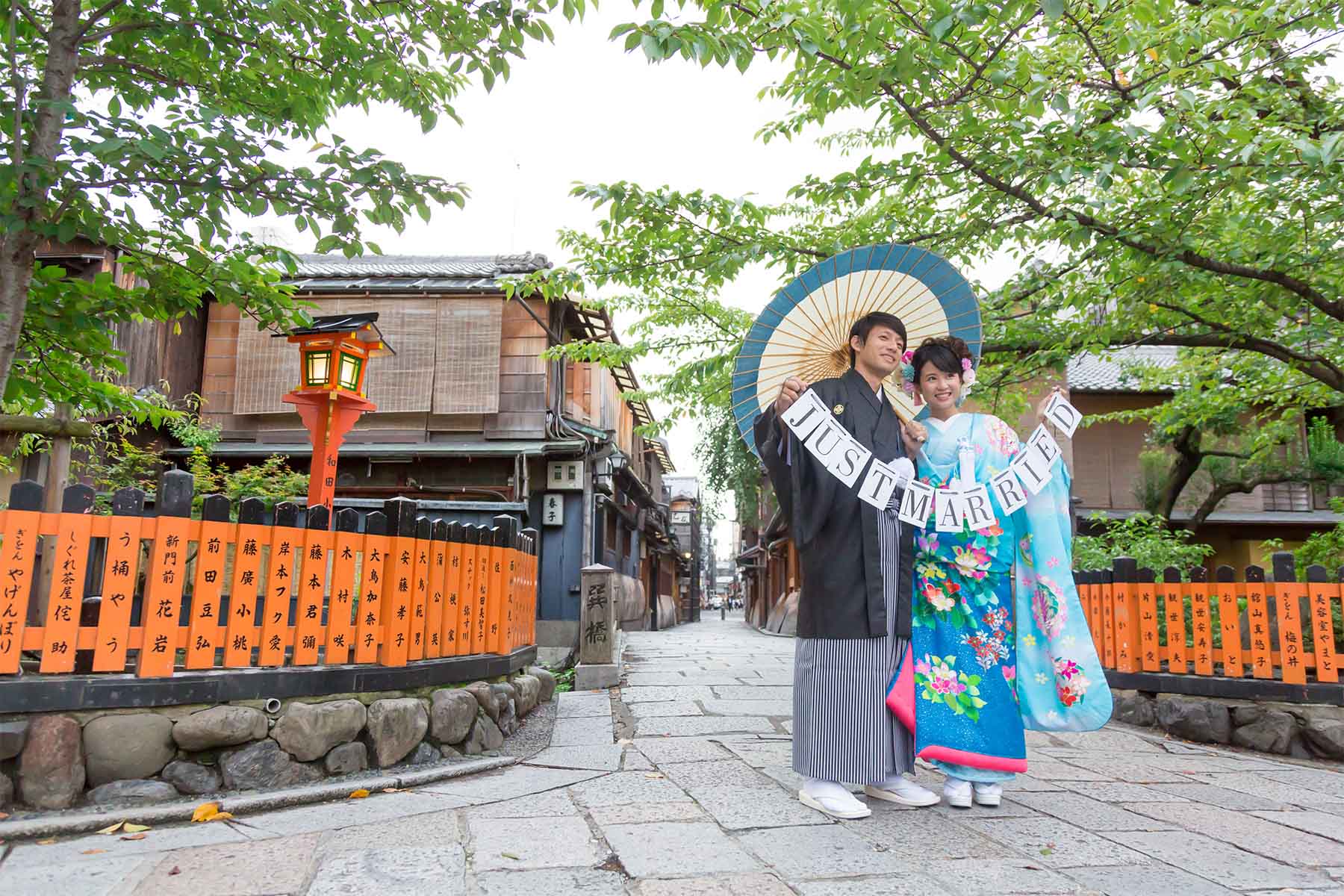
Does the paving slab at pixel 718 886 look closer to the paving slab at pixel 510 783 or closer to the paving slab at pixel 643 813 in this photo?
the paving slab at pixel 643 813

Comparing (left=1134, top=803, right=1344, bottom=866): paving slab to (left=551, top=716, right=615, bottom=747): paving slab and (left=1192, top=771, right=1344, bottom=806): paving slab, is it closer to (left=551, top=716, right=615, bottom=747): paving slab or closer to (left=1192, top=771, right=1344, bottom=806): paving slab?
(left=1192, top=771, right=1344, bottom=806): paving slab

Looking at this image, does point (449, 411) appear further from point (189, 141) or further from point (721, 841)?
point (721, 841)

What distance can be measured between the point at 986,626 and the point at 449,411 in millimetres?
11091

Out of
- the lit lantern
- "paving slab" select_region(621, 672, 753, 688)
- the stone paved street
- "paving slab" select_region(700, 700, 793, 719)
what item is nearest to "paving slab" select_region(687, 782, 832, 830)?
the stone paved street

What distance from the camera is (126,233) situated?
15.9 feet

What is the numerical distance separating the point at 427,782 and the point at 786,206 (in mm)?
8352

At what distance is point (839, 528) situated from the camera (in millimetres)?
3779

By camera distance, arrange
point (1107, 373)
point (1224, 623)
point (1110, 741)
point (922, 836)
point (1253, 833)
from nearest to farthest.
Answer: point (922, 836)
point (1253, 833)
point (1110, 741)
point (1224, 623)
point (1107, 373)

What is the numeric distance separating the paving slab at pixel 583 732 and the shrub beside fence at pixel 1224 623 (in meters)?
4.24

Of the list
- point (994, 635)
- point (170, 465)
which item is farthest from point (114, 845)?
point (170, 465)

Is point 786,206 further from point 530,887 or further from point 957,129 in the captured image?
point 530,887

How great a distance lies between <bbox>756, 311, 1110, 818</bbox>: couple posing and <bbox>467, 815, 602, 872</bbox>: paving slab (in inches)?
41.3

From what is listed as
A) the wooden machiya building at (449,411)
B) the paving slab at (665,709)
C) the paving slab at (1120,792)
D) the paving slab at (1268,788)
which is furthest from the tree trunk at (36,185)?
the wooden machiya building at (449,411)

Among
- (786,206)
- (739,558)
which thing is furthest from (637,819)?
(739,558)
